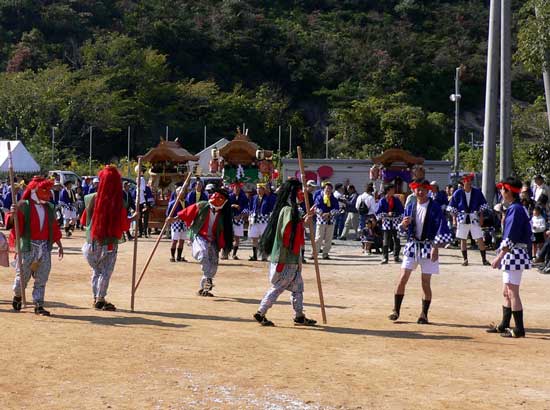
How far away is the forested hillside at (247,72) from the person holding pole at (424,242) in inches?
1484

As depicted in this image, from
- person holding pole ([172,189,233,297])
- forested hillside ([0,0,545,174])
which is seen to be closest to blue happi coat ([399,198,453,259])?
person holding pole ([172,189,233,297])

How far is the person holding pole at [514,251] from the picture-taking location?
11.8 m

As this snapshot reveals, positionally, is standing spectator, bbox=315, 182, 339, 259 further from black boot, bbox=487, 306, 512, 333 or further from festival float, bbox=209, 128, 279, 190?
black boot, bbox=487, 306, 512, 333

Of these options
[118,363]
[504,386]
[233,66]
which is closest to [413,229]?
[504,386]

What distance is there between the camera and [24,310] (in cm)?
1288

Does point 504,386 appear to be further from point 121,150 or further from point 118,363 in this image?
point 121,150

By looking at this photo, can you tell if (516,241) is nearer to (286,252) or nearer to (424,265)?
(424,265)

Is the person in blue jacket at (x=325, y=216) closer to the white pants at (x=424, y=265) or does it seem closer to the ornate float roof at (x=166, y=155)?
the ornate float roof at (x=166, y=155)

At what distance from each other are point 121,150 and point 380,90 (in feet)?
57.0

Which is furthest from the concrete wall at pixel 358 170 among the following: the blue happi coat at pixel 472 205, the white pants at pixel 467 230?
the white pants at pixel 467 230

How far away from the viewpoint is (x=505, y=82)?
27.4 meters

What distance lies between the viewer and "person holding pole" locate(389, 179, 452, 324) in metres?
12.8

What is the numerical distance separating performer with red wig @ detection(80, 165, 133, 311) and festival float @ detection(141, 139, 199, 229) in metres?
16.1

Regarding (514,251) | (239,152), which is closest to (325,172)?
(239,152)
